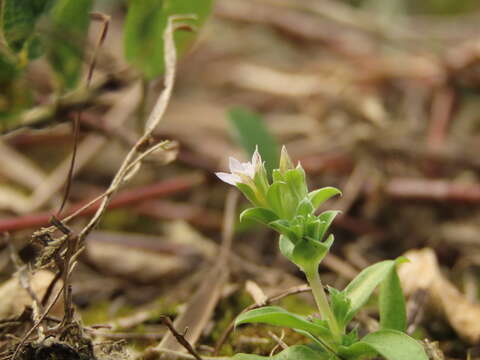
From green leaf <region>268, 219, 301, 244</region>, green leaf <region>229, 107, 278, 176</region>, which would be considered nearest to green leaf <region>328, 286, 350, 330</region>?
green leaf <region>268, 219, 301, 244</region>

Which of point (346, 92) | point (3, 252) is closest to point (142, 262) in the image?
point (3, 252)

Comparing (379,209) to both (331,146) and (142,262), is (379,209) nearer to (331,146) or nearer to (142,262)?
(331,146)

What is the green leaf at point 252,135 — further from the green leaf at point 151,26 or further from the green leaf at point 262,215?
the green leaf at point 262,215

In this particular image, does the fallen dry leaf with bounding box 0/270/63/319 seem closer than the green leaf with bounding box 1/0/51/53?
Yes

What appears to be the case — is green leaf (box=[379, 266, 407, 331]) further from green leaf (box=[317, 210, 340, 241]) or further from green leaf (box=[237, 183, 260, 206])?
green leaf (box=[237, 183, 260, 206])

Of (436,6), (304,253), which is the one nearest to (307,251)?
(304,253)

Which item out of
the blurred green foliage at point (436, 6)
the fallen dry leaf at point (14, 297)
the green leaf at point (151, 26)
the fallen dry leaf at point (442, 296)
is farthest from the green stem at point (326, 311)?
the blurred green foliage at point (436, 6)
